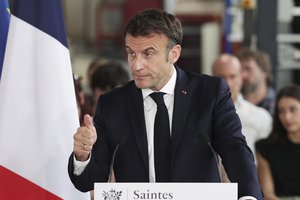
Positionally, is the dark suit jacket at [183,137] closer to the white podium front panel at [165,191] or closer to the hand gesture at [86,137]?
the hand gesture at [86,137]

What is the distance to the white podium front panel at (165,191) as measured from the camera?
10.9ft

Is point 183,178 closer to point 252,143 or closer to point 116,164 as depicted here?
point 116,164

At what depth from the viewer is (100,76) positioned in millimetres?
6684

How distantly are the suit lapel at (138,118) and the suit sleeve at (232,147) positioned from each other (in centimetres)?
29

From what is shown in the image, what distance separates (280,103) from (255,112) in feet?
1.62

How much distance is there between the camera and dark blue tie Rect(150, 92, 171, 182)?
3.77m

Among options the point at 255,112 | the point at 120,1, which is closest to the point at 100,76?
the point at 255,112

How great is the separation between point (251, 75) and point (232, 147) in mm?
4468

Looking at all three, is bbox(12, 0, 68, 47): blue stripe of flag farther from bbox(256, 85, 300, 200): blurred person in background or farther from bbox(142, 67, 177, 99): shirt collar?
bbox(256, 85, 300, 200): blurred person in background

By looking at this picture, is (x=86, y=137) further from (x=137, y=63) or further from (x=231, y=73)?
(x=231, y=73)

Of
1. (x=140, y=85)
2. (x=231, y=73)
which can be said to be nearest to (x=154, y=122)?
(x=140, y=85)

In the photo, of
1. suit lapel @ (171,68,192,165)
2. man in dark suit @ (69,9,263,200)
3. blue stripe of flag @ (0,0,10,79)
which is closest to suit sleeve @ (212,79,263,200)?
man in dark suit @ (69,9,263,200)

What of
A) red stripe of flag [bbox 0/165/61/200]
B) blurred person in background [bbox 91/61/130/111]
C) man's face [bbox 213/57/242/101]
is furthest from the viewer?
man's face [bbox 213/57/242/101]

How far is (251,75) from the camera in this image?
26.6 ft
